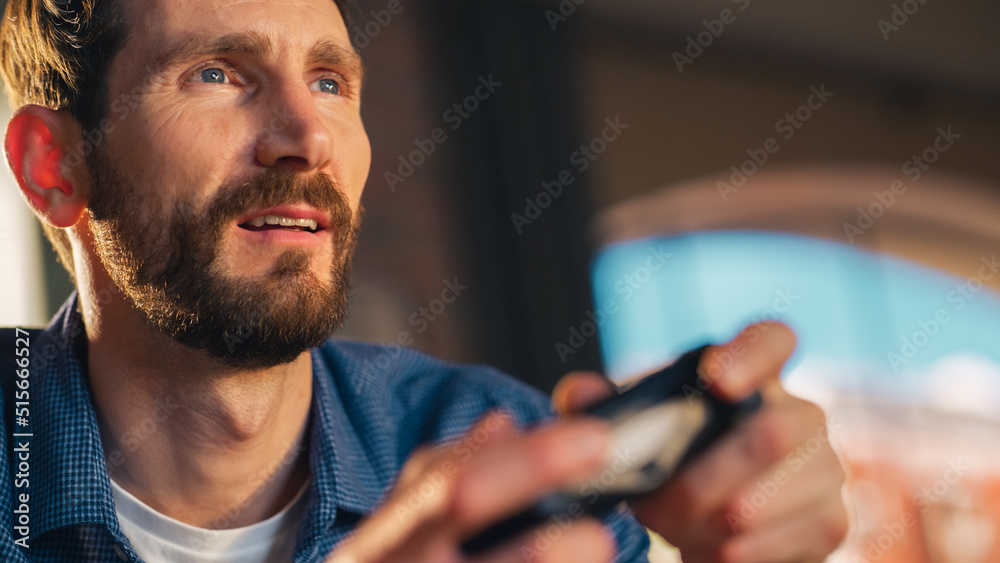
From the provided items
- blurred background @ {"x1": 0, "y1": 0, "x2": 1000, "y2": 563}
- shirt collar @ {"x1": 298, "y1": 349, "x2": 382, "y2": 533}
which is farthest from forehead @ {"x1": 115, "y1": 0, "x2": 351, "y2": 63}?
blurred background @ {"x1": 0, "y1": 0, "x2": 1000, "y2": 563}

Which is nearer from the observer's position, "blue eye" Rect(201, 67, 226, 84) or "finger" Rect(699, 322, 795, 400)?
"finger" Rect(699, 322, 795, 400)

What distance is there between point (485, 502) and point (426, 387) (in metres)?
0.87

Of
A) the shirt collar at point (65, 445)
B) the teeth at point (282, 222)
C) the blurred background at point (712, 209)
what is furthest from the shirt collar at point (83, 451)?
the blurred background at point (712, 209)

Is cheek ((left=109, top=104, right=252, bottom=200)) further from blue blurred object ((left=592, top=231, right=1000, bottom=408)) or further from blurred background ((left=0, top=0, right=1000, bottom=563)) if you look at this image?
blue blurred object ((left=592, top=231, right=1000, bottom=408))

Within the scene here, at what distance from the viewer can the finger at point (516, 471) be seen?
13.7 inches

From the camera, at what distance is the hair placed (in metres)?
1.01

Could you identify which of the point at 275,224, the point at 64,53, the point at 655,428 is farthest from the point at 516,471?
the point at 64,53

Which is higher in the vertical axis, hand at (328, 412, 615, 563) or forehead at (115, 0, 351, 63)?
hand at (328, 412, 615, 563)

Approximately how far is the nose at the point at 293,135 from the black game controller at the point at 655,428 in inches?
20.9

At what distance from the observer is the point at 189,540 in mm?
907

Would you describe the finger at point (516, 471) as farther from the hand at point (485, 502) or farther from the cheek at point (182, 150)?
the cheek at point (182, 150)

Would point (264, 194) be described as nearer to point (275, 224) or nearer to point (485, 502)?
point (275, 224)

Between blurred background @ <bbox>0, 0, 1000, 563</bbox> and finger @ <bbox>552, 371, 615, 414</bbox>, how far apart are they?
1.43 m

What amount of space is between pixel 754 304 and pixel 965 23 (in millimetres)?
1577
